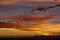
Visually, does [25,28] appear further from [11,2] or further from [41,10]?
[11,2]

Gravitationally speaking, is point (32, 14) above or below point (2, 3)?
below

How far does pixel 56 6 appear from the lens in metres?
1.33

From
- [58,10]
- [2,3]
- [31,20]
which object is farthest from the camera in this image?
[2,3]

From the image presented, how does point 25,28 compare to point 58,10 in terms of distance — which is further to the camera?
point 58,10

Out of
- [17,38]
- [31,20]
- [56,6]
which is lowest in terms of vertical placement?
[17,38]

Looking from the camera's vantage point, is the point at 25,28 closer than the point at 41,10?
Yes

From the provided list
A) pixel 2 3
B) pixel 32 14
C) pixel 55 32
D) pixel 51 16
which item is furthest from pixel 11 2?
pixel 55 32

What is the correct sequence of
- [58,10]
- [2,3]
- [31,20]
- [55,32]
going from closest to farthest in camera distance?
[55,32]
[31,20]
[58,10]
[2,3]

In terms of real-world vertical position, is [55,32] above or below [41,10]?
below

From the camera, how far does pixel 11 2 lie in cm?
140

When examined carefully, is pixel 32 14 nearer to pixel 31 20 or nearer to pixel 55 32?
pixel 31 20

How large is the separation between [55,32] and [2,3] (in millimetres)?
527

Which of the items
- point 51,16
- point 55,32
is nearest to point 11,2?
point 51,16

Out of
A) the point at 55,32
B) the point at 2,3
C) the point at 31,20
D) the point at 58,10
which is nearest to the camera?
the point at 55,32
